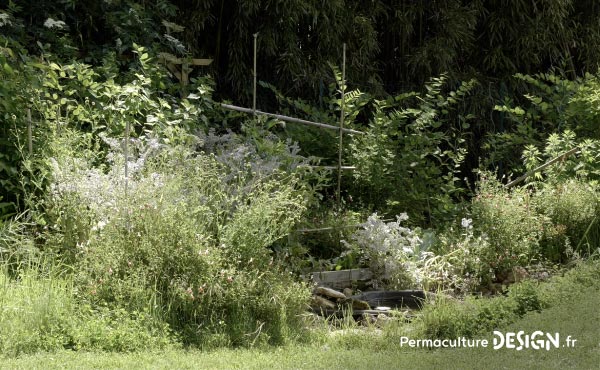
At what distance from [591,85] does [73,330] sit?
5.49 meters

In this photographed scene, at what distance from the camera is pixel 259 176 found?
5.50m

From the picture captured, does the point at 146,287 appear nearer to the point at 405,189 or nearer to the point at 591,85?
the point at 405,189

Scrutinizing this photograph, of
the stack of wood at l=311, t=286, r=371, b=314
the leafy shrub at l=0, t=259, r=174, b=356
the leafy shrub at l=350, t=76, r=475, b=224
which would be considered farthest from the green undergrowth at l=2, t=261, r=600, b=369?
the leafy shrub at l=350, t=76, r=475, b=224

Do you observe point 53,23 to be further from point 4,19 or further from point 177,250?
point 177,250

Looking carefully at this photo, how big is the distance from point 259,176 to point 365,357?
176cm

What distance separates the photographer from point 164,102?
6.00 metres

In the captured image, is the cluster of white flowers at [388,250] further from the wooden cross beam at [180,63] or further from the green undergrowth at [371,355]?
the wooden cross beam at [180,63]

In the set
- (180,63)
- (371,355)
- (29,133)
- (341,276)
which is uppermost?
(180,63)

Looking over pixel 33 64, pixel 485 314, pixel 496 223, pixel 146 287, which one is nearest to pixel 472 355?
pixel 485 314

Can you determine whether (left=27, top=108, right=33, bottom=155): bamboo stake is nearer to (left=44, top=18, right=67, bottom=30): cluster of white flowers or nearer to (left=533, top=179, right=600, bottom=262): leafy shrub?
(left=44, top=18, right=67, bottom=30): cluster of white flowers

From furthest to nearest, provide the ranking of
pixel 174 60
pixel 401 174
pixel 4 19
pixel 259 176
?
pixel 401 174
pixel 174 60
pixel 4 19
pixel 259 176

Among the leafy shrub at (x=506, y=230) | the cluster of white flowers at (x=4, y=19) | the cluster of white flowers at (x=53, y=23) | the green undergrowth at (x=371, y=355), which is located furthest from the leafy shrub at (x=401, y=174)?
the cluster of white flowers at (x=4, y=19)

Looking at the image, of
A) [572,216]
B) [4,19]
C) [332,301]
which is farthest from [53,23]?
[572,216]

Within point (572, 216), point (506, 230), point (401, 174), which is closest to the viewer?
point (506, 230)
